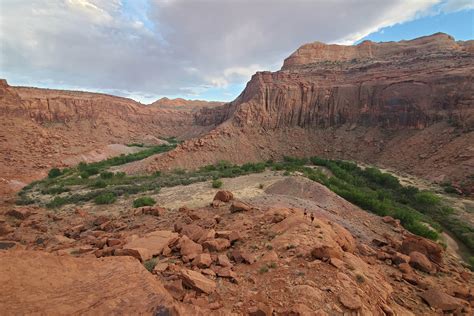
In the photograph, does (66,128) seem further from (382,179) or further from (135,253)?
(135,253)

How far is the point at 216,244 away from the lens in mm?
6641

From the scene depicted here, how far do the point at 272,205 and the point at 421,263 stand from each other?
6170mm

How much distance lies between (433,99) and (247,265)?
3379 centimetres

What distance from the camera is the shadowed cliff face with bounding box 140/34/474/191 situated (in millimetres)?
27328

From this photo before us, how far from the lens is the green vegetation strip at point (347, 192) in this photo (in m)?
15.3

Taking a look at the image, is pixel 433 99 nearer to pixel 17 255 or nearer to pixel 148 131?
pixel 17 255

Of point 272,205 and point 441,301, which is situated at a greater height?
point 441,301

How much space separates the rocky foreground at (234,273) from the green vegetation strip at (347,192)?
702 cm

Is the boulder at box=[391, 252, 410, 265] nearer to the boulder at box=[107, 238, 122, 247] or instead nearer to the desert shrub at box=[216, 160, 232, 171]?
the boulder at box=[107, 238, 122, 247]

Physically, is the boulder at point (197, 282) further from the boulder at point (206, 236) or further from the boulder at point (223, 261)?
the boulder at point (206, 236)

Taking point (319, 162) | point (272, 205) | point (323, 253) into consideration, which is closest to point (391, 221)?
point (272, 205)

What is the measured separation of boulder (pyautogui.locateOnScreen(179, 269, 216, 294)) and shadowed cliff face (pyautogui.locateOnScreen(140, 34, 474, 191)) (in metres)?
24.6

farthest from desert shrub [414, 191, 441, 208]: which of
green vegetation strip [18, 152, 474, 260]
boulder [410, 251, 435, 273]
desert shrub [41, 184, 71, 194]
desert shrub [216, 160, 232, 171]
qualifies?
desert shrub [41, 184, 71, 194]

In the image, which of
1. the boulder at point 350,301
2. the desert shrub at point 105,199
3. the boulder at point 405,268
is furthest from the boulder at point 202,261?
the desert shrub at point 105,199
